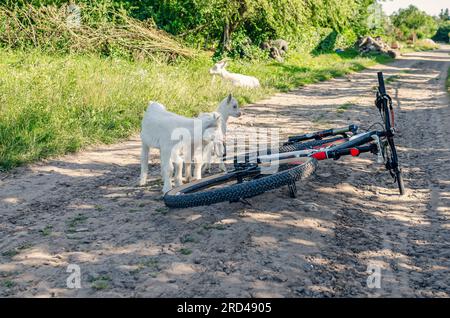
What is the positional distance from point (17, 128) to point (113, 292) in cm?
510

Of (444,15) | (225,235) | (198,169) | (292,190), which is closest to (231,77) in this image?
(198,169)

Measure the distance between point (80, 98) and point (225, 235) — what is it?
606 centimetres

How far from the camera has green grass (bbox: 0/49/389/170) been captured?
25.8ft

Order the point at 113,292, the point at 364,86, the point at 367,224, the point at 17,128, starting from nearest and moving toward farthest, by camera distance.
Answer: the point at 113,292 → the point at 367,224 → the point at 17,128 → the point at 364,86

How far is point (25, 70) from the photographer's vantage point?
10.9 metres

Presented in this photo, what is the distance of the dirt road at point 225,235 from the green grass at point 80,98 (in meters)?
0.65

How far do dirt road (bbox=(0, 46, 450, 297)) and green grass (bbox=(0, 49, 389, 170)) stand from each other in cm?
65

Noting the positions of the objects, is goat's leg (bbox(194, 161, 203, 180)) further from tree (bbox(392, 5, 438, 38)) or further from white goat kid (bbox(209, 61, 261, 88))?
tree (bbox(392, 5, 438, 38))

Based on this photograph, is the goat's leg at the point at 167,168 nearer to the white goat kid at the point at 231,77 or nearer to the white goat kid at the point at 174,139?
the white goat kid at the point at 174,139

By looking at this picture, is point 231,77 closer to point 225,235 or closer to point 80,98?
point 80,98

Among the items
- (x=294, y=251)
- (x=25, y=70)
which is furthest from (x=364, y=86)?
(x=294, y=251)

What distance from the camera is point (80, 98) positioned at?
32.0 ft

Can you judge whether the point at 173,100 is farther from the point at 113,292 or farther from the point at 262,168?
the point at 113,292

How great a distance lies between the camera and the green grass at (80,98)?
310 inches
